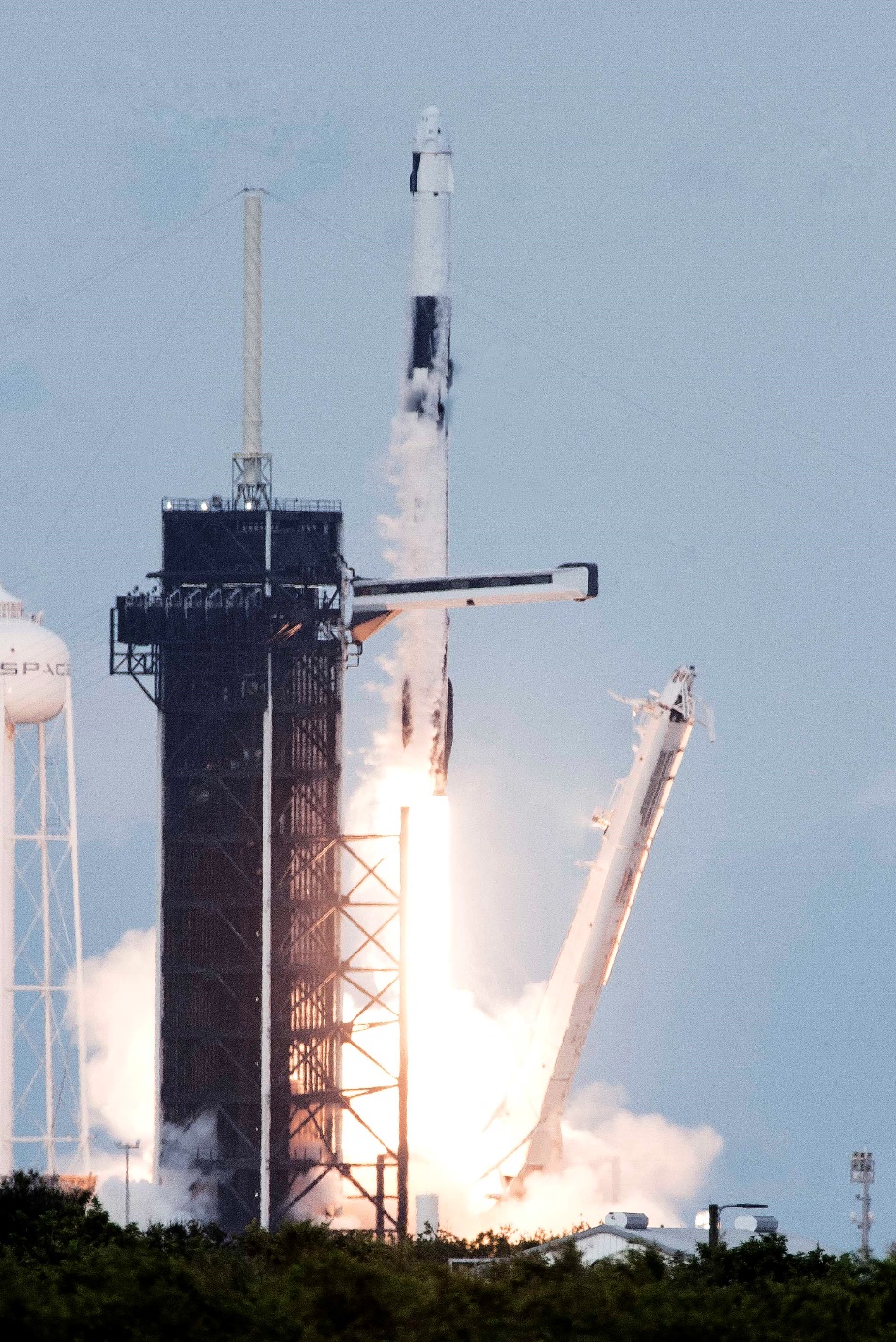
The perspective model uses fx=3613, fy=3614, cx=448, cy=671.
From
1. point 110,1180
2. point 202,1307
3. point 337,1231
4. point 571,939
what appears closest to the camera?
point 202,1307

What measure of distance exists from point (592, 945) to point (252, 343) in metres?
27.9

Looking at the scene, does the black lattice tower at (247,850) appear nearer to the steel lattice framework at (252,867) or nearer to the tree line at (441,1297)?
the steel lattice framework at (252,867)

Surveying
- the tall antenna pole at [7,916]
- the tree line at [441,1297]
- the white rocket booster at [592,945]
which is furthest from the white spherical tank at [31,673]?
the tree line at [441,1297]

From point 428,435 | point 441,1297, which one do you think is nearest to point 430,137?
point 428,435

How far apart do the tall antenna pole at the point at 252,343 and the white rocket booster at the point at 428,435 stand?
7.73 meters

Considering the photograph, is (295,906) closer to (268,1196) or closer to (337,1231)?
(268,1196)

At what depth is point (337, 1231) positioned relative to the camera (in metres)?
99.7

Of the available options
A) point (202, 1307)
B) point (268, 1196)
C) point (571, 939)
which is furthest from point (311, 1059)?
point (202, 1307)

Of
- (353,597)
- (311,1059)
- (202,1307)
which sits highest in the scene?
(353,597)

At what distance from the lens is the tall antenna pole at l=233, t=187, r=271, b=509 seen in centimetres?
12194

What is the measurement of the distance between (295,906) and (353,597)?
10.6 m

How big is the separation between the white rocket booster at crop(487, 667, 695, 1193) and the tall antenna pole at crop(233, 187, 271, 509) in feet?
73.1

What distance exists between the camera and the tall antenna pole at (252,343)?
122 metres

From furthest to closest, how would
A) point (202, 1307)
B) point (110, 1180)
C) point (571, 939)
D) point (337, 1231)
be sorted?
point (110, 1180) < point (571, 939) < point (337, 1231) < point (202, 1307)
